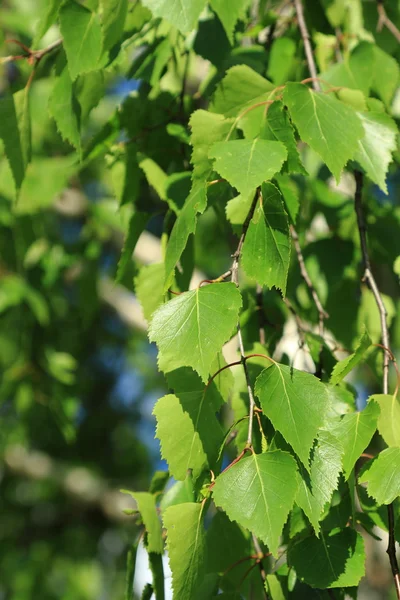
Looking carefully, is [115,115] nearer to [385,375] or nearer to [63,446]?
[385,375]

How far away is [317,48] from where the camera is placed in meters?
1.24

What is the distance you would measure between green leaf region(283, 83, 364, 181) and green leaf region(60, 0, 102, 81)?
24 centimetres

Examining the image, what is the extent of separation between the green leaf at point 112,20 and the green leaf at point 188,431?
16.9 inches

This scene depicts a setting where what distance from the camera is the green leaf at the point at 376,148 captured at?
0.88 m

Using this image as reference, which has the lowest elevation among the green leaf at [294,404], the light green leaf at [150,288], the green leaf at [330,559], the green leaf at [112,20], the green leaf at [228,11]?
the green leaf at [330,559]

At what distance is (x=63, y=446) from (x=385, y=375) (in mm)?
3340

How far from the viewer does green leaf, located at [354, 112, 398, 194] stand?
34.6 inches

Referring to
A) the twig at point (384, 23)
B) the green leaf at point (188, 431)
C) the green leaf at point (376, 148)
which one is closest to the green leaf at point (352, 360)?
the green leaf at point (188, 431)

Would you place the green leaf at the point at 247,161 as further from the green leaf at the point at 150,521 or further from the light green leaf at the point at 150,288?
the green leaf at the point at 150,521

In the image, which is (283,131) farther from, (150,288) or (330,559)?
(330,559)

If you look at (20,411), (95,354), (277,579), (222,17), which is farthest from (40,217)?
(95,354)

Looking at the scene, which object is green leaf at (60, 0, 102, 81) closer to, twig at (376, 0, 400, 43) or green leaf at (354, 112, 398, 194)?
green leaf at (354, 112, 398, 194)

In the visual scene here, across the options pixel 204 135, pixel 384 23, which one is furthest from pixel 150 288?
pixel 384 23

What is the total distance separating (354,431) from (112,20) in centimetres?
54
